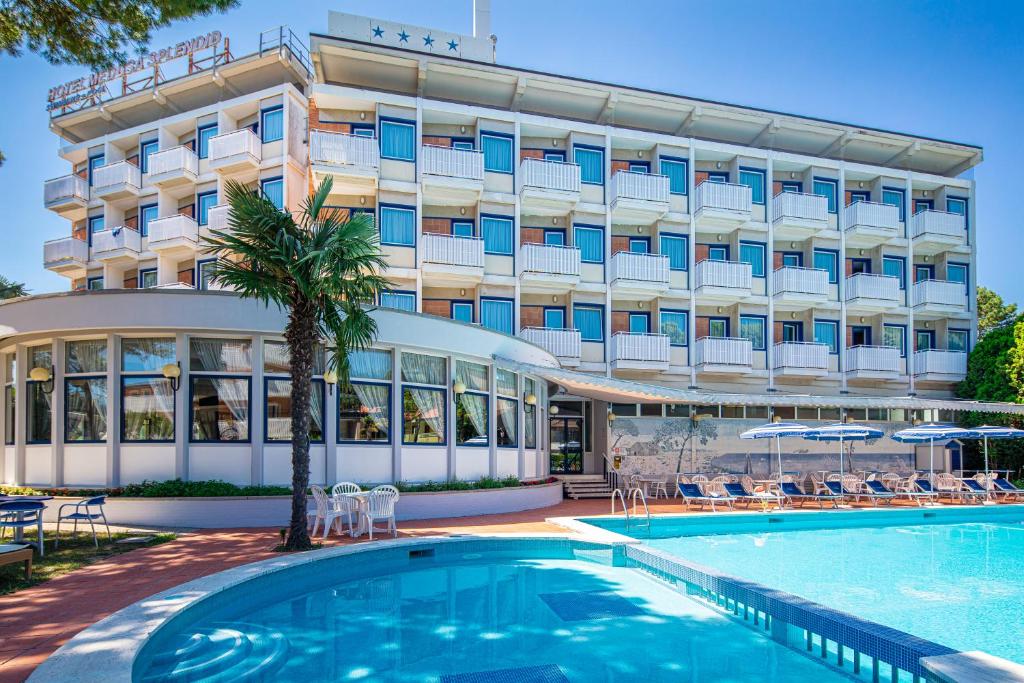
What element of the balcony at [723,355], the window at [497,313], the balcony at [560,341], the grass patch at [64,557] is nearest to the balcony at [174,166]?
the window at [497,313]

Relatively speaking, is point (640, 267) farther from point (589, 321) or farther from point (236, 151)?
point (236, 151)

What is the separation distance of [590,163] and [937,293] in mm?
14819

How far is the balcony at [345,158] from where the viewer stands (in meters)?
19.8

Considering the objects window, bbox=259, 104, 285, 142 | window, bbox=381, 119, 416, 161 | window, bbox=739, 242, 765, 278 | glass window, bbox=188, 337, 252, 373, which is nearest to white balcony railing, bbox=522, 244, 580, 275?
window, bbox=381, 119, 416, 161

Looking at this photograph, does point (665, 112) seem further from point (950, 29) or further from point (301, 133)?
point (301, 133)

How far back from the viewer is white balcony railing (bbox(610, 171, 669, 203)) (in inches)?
891

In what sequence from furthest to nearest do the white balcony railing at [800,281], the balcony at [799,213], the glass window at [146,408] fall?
the balcony at [799,213]
the white balcony railing at [800,281]
the glass window at [146,408]

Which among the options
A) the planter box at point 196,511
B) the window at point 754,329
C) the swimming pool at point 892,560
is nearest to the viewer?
the swimming pool at point 892,560

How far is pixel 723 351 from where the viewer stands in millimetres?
23266

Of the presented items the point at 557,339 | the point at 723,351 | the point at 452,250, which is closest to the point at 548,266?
the point at 557,339

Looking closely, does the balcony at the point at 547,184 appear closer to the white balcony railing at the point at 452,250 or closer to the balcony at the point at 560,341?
the white balcony railing at the point at 452,250

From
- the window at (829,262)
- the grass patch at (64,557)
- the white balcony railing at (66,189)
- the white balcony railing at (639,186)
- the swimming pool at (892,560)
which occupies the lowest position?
the swimming pool at (892,560)

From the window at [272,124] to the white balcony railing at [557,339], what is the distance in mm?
10140

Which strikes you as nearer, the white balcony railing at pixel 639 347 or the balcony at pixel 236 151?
the balcony at pixel 236 151
